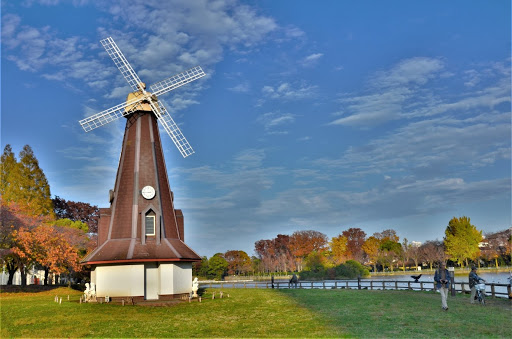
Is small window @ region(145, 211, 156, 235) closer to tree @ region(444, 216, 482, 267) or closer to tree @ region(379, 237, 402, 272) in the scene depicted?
tree @ region(444, 216, 482, 267)

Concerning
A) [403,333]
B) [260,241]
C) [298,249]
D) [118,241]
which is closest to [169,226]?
[118,241]

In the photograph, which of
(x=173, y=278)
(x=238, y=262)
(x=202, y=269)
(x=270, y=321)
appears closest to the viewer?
(x=270, y=321)

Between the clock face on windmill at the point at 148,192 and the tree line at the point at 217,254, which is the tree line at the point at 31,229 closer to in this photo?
the tree line at the point at 217,254

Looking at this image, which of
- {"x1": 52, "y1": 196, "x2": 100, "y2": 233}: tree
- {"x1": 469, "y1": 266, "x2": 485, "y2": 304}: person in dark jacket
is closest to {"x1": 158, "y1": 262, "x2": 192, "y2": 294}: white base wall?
{"x1": 469, "y1": 266, "x2": 485, "y2": 304}: person in dark jacket

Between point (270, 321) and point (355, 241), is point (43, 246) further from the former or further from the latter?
point (355, 241)

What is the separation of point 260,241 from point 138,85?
259ft

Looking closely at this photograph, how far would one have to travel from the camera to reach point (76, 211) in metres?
57.9

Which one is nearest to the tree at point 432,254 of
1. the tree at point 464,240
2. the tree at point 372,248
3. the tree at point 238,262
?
the tree at point 464,240

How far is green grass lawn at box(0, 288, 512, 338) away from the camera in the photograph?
40.1 ft

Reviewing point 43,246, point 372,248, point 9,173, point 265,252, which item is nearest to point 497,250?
point 372,248

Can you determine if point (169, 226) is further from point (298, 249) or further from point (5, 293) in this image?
point (298, 249)

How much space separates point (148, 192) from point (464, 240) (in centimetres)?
6190

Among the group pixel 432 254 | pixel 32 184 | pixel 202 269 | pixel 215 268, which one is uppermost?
pixel 32 184

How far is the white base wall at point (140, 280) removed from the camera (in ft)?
76.2
